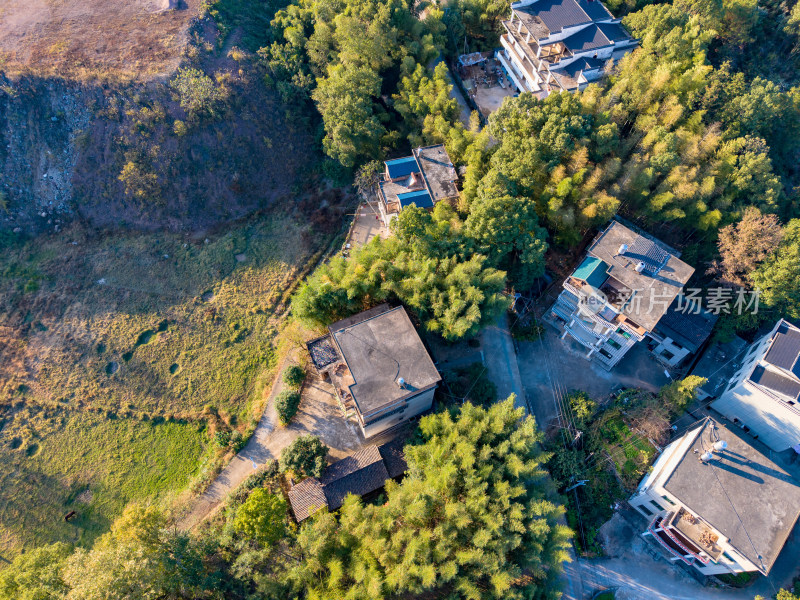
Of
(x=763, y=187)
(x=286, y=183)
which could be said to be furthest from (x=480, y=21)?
(x=763, y=187)

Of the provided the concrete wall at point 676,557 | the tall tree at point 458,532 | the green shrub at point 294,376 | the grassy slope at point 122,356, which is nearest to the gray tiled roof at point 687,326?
the concrete wall at point 676,557

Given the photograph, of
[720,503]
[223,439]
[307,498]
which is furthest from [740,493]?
[223,439]

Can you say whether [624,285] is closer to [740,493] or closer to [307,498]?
[740,493]

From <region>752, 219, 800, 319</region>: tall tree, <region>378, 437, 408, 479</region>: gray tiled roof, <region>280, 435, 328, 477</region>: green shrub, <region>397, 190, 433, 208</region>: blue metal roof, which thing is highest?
<region>752, 219, 800, 319</region>: tall tree

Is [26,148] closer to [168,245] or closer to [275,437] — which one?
[168,245]

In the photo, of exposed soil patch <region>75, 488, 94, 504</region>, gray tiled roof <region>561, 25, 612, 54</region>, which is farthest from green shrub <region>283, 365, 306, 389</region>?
gray tiled roof <region>561, 25, 612, 54</region>

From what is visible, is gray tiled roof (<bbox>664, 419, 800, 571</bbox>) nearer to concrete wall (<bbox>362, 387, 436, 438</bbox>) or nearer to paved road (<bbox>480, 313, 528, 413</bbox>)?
paved road (<bbox>480, 313, 528, 413</bbox>)

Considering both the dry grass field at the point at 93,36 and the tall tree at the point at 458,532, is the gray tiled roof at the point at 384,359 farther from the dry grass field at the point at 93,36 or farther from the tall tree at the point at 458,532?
the dry grass field at the point at 93,36
